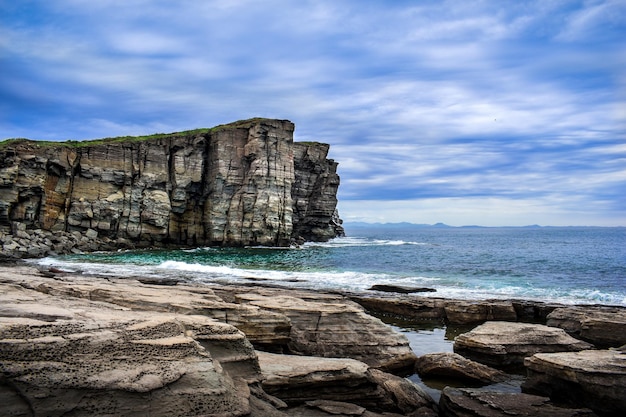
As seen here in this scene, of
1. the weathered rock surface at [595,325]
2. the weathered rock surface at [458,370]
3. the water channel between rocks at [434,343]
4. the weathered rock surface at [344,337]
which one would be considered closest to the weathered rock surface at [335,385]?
the water channel between rocks at [434,343]

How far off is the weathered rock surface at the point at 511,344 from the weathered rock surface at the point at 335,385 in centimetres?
418

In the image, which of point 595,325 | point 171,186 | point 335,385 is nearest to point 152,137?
point 171,186

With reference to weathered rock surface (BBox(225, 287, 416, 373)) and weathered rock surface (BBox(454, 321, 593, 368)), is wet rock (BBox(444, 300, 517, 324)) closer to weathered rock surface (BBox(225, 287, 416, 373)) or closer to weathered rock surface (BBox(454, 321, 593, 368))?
weathered rock surface (BBox(454, 321, 593, 368))

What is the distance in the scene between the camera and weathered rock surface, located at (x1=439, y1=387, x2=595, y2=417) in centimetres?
919

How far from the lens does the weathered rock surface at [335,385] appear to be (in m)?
9.00

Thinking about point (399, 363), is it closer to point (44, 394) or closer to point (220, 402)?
point (220, 402)

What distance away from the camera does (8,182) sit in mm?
52500

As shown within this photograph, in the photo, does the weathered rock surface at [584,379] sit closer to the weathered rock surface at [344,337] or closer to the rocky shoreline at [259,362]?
the rocky shoreline at [259,362]

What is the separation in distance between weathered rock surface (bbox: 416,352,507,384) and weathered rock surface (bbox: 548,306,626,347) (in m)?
6.17

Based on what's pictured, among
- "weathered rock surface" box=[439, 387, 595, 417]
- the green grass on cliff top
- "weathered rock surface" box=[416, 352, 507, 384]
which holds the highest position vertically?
the green grass on cliff top

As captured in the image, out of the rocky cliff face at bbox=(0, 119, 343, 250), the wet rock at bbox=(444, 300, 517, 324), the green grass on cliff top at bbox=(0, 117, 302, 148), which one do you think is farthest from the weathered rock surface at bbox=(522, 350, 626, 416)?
the green grass on cliff top at bbox=(0, 117, 302, 148)

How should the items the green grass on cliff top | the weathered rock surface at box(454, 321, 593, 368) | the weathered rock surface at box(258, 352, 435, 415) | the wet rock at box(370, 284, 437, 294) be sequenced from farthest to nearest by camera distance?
the green grass on cliff top → the wet rock at box(370, 284, 437, 294) → the weathered rock surface at box(454, 321, 593, 368) → the weathered rock surface at box(258, 352, 435, 415)

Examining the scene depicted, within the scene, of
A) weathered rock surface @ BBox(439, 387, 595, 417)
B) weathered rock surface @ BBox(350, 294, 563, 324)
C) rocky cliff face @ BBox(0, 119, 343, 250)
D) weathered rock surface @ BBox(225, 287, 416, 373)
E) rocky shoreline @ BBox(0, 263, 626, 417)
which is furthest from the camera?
rocky cliff face @ BBox(0, 119, 343, 250)

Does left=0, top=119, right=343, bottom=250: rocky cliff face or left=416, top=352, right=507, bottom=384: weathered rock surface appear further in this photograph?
left=0, top=119, right=343, bottom=250: rocky cliff face
